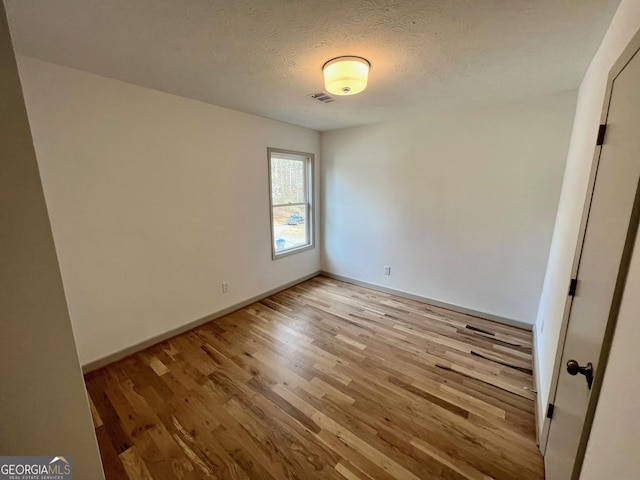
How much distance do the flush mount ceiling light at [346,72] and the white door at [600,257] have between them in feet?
4.08

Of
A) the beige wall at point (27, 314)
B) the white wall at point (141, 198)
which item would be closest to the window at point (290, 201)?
the white wall at point (141, 198)

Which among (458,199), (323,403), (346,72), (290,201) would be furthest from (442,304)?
(346,72)

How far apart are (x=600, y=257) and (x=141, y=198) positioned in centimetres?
306

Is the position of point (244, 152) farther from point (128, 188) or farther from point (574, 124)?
point (574, 124)

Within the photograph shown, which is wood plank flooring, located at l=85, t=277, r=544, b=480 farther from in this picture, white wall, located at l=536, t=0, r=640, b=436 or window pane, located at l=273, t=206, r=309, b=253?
window pane, located at l=273, t=206, r=309, b=253

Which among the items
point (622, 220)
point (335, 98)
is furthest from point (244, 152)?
point (622, 220)

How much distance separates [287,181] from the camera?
3824mm

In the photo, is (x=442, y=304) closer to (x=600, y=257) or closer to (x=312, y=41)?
(x=600, y=257)

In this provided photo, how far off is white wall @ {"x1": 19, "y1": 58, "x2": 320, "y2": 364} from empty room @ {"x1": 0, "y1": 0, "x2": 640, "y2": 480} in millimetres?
18

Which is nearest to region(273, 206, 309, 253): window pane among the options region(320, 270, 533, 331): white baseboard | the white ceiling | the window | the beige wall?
the window

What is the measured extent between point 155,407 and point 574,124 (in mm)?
4107

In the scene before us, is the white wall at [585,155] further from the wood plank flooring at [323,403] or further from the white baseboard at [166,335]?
the white baseboard at [166,335]

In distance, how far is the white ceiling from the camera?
1.24 metres

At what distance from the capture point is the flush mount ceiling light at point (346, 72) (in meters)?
1.67
